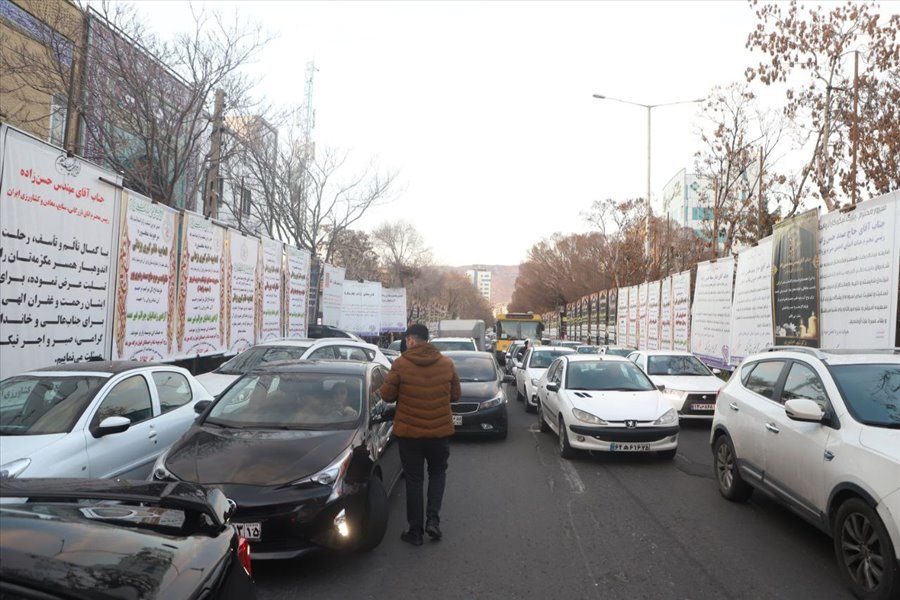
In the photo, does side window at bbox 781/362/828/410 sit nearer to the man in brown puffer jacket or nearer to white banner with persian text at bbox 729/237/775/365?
the man in brown puffer jacket

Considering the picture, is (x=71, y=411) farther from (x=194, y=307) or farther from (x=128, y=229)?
(x=194, y=307)

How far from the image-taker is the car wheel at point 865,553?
145 inches

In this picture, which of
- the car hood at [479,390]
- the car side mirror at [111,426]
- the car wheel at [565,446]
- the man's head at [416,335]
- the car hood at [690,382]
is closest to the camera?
the car side mirror at [111,426]

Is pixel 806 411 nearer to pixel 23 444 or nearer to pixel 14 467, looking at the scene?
pixel 14 467

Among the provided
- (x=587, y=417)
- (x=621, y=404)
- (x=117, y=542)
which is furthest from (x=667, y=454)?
(x=117, y=542)

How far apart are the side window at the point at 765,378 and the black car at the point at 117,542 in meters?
5.19

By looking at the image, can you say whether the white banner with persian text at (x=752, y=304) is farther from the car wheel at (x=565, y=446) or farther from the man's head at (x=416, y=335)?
the man's head at (x=416, y=335)

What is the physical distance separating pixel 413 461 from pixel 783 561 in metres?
3.02

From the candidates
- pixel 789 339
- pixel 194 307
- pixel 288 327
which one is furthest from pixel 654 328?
pixel 194 307

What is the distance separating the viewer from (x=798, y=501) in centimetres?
494

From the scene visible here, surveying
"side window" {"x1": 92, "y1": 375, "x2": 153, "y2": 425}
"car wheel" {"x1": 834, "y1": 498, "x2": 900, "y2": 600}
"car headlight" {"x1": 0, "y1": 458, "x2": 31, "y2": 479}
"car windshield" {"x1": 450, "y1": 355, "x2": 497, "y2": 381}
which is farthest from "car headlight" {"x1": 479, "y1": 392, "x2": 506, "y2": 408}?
"car headlight" {"x1": 0, "y1": 458, "x2": 31, "y2": 479}

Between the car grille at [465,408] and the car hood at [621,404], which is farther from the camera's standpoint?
the car grille at [465,408]

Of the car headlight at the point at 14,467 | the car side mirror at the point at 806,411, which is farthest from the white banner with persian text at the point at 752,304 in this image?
the car headlight at the point at 14,467

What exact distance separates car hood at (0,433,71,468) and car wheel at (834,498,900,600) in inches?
229
